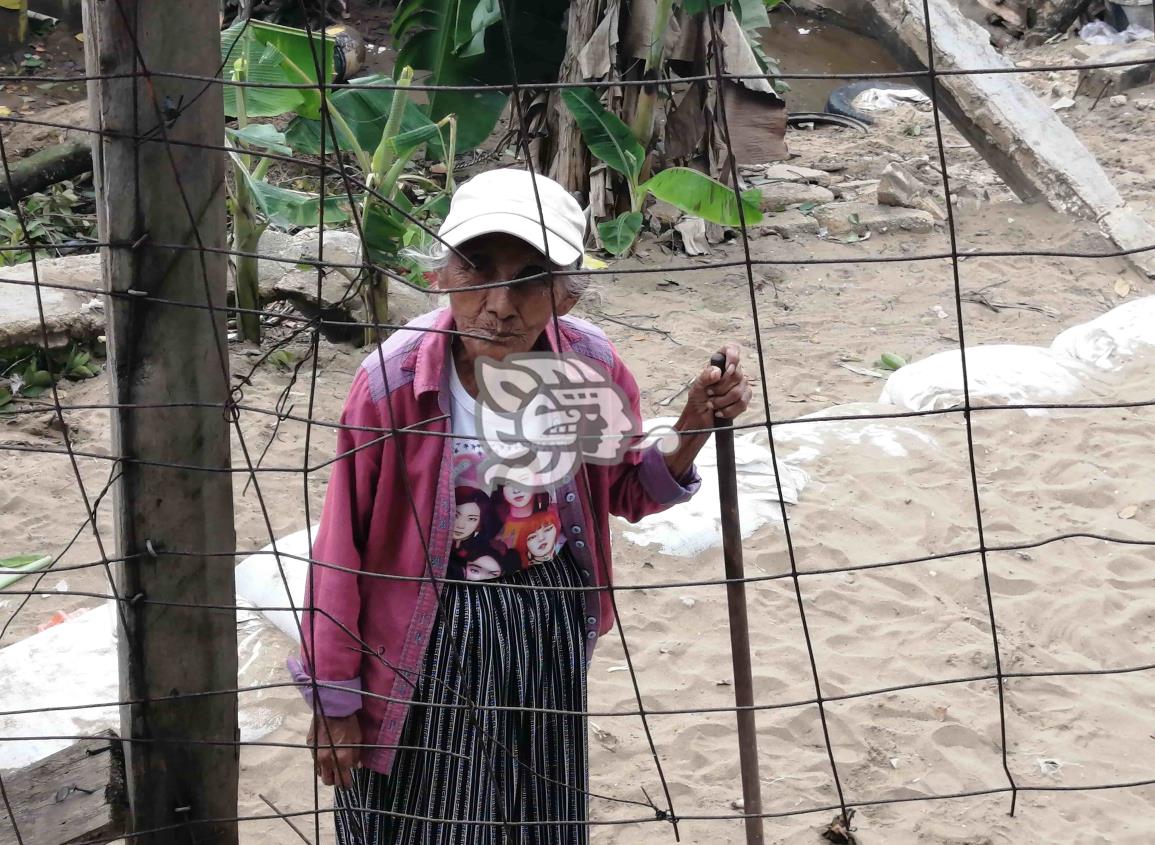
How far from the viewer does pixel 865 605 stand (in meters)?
3.31

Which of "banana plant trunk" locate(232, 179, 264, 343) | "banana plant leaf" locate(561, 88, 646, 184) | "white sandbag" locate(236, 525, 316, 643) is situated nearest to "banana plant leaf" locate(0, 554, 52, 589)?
"white sandbag" locate(236, 525, 316, 643)

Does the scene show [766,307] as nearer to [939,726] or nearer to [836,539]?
[836,539]

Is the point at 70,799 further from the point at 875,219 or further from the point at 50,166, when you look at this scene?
the point at 875,219

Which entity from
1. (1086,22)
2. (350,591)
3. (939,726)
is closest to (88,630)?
(350,591)

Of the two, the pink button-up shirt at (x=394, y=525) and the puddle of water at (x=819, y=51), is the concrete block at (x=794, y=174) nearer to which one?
the puddle of water at (x=819, y=51)

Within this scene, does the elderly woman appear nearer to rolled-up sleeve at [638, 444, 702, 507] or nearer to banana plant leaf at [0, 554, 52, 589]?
rolled-up sleeve at [638, 444, 702, 507]

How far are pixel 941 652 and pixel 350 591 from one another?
1.96 meters

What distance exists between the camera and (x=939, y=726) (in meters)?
2.84

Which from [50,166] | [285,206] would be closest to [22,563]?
[285,206]

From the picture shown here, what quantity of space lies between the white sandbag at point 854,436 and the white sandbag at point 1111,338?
82 centimetres

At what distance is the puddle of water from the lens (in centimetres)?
1013

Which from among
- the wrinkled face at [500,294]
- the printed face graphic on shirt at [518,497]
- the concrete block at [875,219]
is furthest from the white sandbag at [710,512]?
the concrete block at [875,219]

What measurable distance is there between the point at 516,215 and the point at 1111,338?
3.65m

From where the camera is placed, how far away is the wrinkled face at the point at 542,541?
1727mm
